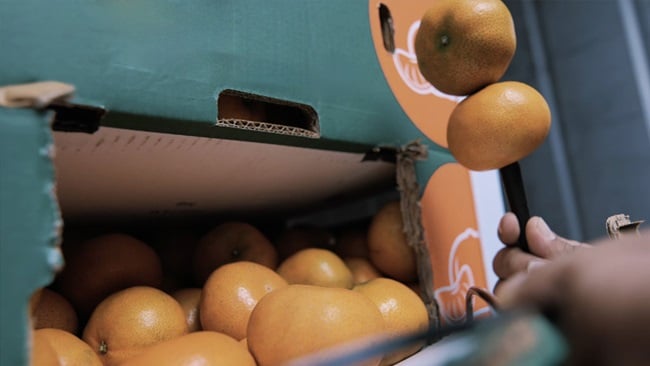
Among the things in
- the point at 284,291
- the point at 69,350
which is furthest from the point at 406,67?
the point at 69,350

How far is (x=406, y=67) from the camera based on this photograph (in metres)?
0.69

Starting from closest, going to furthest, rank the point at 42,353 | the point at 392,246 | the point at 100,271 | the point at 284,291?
the point at 42,353 → the point at 284,291 → the point at 100,271 → the point at 392,246

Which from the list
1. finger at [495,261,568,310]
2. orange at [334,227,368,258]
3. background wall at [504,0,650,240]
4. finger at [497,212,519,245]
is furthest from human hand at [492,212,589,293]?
background wall at [504,0,650,240]

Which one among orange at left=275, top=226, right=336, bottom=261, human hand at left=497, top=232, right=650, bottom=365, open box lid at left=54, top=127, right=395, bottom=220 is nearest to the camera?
human hand at left=497, top=232, right=650, bottom=365

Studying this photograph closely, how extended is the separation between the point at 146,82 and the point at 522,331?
1.19 feet

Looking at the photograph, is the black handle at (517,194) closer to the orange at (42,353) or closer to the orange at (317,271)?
the orange at (317,271)

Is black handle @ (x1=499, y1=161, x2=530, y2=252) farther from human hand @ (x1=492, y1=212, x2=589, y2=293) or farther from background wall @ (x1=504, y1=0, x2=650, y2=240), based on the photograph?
background wall @ (x1=504, y1=0, x2=650, y2=240)

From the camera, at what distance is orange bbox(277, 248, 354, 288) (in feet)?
1.94

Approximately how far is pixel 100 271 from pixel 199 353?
239 millimetres

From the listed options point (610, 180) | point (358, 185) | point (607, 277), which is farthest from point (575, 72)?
point (607, 277)

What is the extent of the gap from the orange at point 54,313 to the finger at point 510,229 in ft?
1.68

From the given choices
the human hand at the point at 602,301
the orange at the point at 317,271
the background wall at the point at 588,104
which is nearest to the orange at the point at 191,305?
the orange at the point at 317,271

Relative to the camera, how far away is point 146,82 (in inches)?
16.1

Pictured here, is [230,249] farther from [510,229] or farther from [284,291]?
[510,229]
